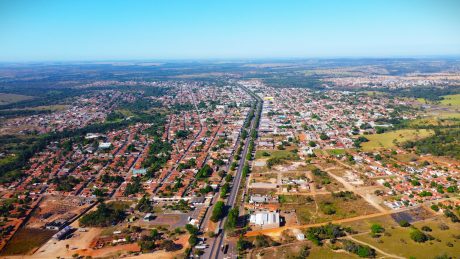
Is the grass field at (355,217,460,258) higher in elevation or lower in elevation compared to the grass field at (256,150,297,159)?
lower

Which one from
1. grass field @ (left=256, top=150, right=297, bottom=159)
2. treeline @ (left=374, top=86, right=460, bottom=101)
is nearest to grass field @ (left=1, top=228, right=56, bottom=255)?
grass field @ (left=256, top=150, right=297, bottom=159)

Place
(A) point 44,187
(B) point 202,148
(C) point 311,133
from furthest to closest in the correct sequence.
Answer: (C) point 311,133, (B) point 202,148, (A) point 44,187

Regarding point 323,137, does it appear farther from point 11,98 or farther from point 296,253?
point 11,98

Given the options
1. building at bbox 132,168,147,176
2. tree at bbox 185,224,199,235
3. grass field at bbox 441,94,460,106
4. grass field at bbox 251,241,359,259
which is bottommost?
grass field at bbox 251,241,359,259

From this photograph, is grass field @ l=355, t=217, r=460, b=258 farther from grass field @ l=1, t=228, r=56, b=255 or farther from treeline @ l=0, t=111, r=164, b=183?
treeline @ l=0, t=111, r=164, b=183

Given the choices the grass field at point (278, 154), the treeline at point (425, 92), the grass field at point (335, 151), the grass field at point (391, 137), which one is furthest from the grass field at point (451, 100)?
the grass field at point (278, 154)

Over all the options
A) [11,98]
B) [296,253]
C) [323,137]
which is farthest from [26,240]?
[11,98]

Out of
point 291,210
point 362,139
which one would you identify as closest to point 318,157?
point 362,139

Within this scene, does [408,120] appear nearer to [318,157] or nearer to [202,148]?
[318,157]
